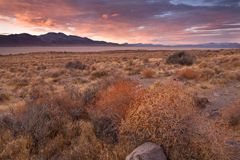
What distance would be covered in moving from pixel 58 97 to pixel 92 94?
103 centimetres

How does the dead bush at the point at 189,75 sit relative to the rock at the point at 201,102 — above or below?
below

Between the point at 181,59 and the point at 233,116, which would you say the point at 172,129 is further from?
the point at 181,59

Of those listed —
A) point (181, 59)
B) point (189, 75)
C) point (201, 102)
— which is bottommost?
point (181, 59)

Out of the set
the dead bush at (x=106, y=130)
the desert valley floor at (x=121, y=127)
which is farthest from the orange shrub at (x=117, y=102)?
the dead bush at (x=106, y=130)

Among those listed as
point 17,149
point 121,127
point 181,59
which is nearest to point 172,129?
point 121,127

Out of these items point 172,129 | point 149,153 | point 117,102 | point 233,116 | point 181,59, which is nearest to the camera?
point 149,153

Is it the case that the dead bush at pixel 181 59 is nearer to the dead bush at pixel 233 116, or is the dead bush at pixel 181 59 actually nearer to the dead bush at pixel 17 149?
the dead bush at pixel 233 116

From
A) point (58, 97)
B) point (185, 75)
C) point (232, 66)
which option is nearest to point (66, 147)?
point (58, 97)

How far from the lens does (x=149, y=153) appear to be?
499 centimetres

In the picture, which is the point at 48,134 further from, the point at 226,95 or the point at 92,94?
the point at 226,95

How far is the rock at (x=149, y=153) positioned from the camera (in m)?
4.93

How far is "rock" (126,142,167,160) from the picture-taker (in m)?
4.93

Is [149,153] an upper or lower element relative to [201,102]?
upper

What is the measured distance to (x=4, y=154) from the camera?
624 cm
